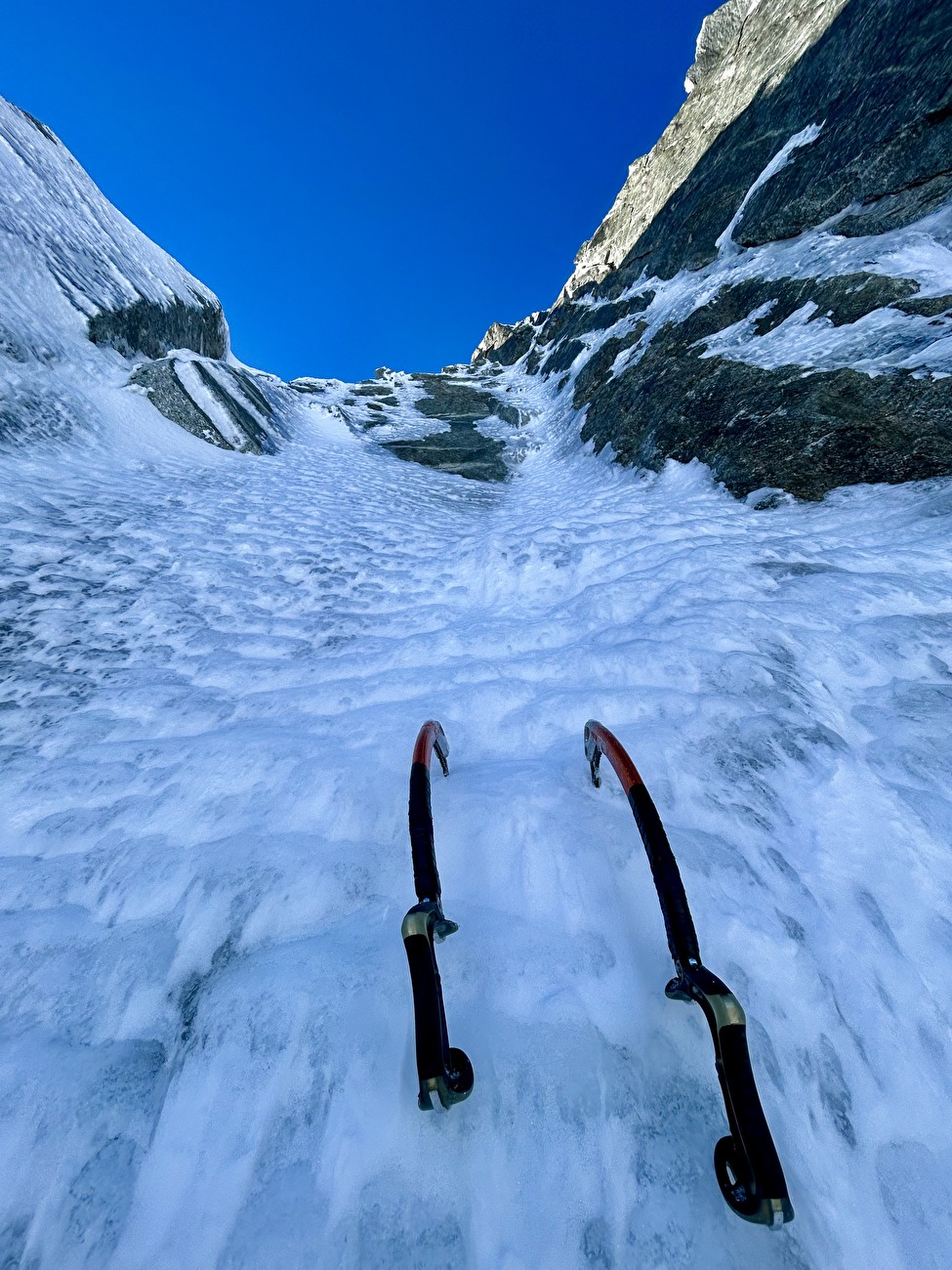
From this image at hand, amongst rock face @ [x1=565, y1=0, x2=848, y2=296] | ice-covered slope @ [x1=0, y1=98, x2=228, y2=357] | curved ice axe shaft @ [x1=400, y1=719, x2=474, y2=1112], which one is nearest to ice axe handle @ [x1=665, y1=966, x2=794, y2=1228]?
curved ice axe shaft @ [x1=400, y1=719, x2=474, y2=1112]

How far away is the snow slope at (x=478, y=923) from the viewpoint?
115 cm

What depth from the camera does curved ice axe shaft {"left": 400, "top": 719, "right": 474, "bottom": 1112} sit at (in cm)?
109

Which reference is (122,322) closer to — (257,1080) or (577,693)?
(577,693)

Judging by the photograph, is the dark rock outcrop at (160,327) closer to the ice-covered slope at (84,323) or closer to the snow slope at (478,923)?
the ice-covered slope at (84,323)

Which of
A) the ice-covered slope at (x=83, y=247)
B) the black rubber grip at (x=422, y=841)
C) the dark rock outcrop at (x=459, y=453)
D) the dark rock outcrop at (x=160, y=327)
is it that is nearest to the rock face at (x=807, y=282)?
the dark rock outcrop at (x=459, y=453)

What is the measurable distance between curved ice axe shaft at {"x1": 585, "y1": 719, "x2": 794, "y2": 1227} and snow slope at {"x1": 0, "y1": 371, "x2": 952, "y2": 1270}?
224 mm

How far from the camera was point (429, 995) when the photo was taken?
3.82 feet

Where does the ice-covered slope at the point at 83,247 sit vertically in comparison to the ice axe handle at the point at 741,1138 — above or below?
above

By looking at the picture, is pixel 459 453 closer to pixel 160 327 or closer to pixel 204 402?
Result: pixel 204 402

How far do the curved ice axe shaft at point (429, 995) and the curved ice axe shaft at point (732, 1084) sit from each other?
0.56 metres

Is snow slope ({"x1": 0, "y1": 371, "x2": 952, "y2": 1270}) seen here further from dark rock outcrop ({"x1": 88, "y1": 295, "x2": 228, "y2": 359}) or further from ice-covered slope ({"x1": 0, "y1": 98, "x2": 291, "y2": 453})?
dark rock outcrop ({"x1": 88, "y1": 295, "x2": 228, "y2": 359})

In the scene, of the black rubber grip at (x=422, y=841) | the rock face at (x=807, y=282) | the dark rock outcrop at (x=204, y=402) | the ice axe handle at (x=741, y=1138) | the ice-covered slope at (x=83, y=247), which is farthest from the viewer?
the dark rock outcrop at (x=204, y=402)

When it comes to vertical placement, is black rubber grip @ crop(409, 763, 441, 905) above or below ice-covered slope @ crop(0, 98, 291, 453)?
below

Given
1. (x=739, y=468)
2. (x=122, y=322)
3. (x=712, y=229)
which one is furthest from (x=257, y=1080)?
(x=712, y=229)
